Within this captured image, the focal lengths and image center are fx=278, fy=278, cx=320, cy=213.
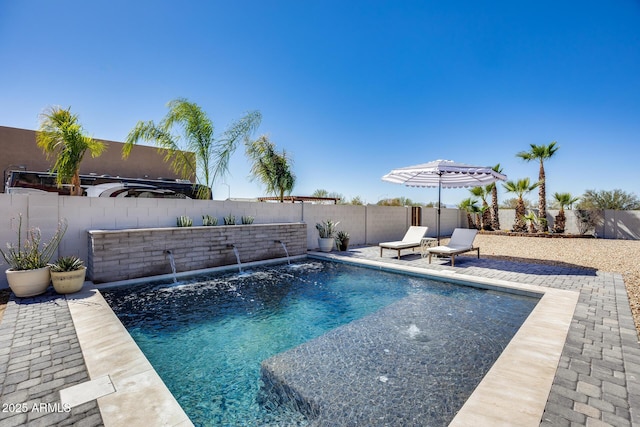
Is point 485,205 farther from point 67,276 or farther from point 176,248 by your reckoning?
point 67,276

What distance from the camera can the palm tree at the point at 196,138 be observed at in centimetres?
838

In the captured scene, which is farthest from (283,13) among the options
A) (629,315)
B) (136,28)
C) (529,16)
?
(629,315)

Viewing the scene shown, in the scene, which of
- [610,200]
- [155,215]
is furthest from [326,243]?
[610,200]

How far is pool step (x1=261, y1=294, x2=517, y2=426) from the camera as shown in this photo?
2.11 m

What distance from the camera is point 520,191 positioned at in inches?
704

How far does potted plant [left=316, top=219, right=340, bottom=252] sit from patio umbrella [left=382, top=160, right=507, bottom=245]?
270cm

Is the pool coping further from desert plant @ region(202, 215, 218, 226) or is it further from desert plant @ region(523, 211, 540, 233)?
desert plant @ region(523, 211, 540, 233)

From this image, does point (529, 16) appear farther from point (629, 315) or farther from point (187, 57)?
point (187, 57)

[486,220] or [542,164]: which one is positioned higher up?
[542,164]

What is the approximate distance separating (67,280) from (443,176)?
418 inches

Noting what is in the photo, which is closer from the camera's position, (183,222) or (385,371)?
(385,371)

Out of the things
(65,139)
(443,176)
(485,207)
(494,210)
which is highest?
(65,139)

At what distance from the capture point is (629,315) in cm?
378

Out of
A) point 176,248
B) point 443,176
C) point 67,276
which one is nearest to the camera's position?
point 67,276
